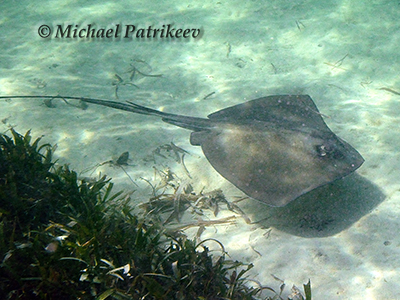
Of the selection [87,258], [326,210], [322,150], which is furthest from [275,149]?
[87,258]

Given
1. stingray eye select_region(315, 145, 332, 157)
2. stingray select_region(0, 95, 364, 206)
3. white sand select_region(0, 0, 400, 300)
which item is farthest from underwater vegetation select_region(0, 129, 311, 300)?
stingray eye select_region(315, 145, 332, 157)

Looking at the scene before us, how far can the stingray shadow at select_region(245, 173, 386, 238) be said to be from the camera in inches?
145

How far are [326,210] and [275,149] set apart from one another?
108 centimetres

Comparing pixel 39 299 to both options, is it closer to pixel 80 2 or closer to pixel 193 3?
pixel 193 3

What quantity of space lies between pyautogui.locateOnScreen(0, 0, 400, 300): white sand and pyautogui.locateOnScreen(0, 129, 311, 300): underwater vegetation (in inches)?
32.0

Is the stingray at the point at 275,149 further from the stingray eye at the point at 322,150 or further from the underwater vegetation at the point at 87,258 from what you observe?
the underwater vegetation at the point at 87,258

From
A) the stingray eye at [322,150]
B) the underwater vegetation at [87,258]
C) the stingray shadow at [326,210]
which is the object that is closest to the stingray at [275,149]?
the stingray eye at [322,150]

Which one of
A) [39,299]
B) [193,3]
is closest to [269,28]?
[193,3]

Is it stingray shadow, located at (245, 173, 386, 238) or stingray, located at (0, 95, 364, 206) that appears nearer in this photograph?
stingray, located at (0, 95, 364, 206)

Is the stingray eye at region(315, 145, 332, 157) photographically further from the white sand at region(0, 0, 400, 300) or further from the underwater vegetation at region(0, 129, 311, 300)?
the underwater vegetation at region(0, 129, 311, 300)

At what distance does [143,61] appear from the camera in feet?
28.3

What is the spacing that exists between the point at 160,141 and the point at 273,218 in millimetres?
2686

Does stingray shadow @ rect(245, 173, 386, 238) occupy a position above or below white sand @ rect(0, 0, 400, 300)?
below

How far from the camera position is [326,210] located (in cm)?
390
